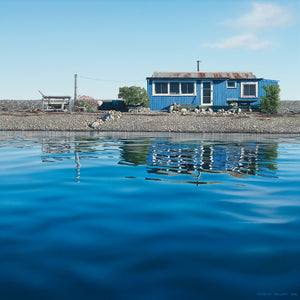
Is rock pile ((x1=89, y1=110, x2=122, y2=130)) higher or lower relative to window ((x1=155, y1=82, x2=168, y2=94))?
lower

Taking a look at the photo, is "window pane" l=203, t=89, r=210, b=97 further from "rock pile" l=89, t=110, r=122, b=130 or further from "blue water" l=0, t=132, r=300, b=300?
"blue water" l=0, t=132, r=300, b=300

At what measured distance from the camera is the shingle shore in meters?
20.3

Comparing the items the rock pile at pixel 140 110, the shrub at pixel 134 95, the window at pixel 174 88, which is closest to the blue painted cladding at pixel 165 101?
the window at pixel 174 88

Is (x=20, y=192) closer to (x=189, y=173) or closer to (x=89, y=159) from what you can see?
(x=189, y=173)

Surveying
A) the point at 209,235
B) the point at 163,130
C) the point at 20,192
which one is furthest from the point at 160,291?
the point at 163,130

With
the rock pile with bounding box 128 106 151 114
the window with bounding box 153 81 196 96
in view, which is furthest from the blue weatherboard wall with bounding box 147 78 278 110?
the rock pile with bounding box 128 106 151 114

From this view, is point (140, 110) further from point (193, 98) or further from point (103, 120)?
point (103, 120)

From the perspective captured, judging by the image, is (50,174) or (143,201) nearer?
(143,201)

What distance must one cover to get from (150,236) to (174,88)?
2964cm

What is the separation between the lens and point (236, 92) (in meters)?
32.9

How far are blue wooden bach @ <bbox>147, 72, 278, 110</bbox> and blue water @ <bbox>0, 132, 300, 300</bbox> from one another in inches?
1031

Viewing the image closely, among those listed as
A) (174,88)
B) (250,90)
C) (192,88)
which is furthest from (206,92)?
(250,90)

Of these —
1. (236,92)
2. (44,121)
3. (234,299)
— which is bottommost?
(234,299)

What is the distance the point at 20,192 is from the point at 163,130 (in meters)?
15.8
